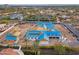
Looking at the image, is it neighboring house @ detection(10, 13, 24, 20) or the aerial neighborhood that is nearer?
the aerial neighborhood

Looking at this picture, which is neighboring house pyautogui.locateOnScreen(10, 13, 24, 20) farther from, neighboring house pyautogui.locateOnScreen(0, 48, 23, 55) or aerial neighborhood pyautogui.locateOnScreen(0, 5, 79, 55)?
neighboring house pyautogui.locateOnScreen(0, 48, 23, 55)

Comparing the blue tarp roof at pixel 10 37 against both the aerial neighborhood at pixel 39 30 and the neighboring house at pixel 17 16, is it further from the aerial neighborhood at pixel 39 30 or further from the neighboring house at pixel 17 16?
the neighboring house at pixel 17 16

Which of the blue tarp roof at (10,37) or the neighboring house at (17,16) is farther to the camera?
the neighboring house at (17,16)

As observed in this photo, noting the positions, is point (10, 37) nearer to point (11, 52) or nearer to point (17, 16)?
point (11, 52)

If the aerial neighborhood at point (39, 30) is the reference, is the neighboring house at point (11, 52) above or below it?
below

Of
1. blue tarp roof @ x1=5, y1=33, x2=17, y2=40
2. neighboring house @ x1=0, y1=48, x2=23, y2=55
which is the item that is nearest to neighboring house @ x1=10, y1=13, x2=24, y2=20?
blue tarp roof @ x1=5, y1=33, x2=17, y2=40

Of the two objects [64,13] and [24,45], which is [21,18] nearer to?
[24,45]

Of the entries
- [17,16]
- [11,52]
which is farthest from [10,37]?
[17,16]

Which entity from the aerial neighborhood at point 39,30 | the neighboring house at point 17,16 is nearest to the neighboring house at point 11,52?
the aerial neighborhood at point 39,30

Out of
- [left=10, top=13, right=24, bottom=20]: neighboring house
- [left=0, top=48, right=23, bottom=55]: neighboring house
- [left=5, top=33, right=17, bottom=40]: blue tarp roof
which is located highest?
[left=10, top=13, right=24, bottom=20]: neighboring house

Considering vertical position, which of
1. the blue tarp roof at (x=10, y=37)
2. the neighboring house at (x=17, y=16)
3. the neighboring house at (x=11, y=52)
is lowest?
the neighboring house at (x=11, y=52)
